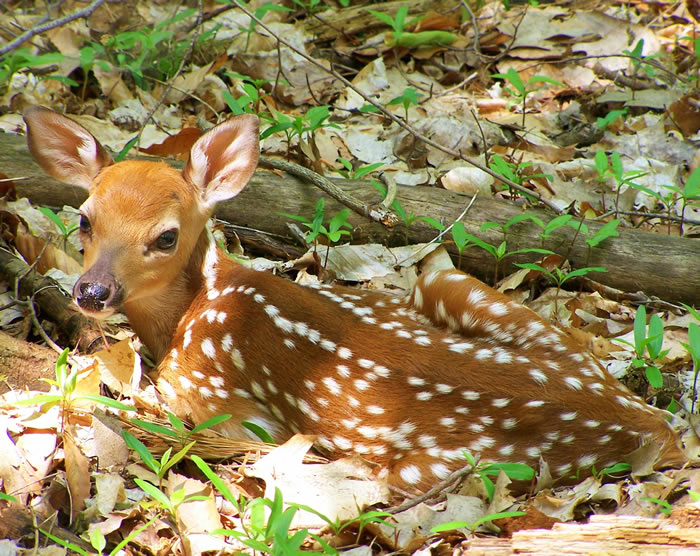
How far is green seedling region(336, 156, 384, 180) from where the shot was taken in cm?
419

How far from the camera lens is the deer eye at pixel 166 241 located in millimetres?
3014

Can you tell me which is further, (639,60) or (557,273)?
(639,60)

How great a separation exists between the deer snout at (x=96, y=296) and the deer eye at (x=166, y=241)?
0.93 feet

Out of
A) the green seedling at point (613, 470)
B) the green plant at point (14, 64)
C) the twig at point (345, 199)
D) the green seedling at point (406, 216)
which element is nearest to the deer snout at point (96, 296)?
the twig at point (345, 199)

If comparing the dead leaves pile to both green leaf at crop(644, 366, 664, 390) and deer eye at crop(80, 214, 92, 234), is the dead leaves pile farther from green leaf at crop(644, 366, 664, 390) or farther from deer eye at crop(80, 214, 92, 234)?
deer eye at crop(80, 214, 92, 234)

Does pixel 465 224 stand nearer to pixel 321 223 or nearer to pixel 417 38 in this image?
pixel 321 223

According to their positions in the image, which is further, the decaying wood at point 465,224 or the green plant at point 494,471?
the decaying wood at point 465,224

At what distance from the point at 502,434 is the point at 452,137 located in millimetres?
2790

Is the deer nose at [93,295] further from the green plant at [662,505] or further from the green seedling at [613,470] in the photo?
the green plant at [662,505]

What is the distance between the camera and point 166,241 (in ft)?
9.99

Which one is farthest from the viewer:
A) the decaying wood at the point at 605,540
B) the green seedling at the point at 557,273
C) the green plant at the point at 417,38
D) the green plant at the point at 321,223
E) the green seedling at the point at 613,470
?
the green plant at the point at 417,38

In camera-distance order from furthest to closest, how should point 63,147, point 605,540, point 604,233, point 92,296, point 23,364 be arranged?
point 604,233, point 63,147, point 23,364, point 92,296, point 605,540

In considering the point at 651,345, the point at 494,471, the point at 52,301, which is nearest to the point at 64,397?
the point at 52,301

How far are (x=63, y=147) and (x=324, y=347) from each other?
58.2 inches
